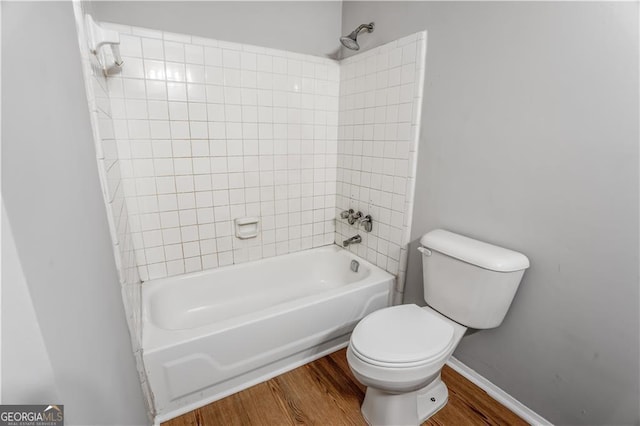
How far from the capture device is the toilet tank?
3.98 feet

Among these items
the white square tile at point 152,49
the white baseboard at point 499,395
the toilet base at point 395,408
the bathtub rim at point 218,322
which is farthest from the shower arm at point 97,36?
the white baseboard at point 499,395

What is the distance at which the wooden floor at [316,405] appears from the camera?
1333 mm

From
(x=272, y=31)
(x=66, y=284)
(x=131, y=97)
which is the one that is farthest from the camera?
(x=272, y=31)

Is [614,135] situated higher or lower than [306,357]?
higher

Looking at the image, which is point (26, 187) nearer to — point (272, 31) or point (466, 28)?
point (466, 28)

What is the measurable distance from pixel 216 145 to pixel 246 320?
3.43 ft

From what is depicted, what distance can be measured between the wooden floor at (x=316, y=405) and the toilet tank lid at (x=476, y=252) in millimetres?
729

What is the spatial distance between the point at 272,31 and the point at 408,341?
6.22 ft

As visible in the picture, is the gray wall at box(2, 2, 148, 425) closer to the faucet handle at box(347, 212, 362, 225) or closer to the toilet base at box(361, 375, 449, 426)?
the toilet base at box(361, 375, 449, 426)

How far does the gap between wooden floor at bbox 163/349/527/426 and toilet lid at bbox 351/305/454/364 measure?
17.1 inches

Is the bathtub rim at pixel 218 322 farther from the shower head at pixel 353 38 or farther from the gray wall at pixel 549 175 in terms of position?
the shower head at pixel 353 38

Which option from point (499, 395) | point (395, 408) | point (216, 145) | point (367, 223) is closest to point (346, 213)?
point (367, 223)

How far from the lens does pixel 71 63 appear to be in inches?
26.1

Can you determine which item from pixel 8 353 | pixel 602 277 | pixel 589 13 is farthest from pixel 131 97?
pixel 602 277
